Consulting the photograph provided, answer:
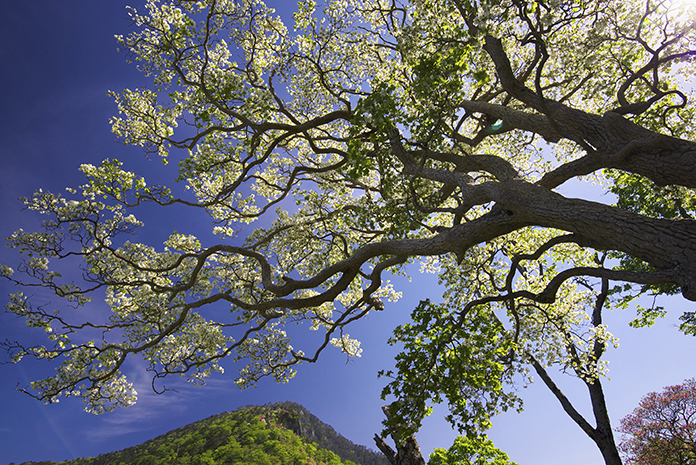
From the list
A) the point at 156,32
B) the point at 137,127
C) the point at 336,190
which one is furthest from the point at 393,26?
the point at 137,127

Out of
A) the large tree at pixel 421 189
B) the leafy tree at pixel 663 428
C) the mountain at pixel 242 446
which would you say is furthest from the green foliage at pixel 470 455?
the mountain at pixel 242 446

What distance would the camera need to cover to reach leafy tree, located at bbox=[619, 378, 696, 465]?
41.9 feet

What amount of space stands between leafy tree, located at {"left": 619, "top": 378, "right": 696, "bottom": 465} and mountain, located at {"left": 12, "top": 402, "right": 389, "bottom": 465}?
4059cm

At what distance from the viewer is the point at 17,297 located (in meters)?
7.39

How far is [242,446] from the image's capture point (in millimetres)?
49312

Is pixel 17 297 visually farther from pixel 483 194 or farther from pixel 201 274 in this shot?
pixel 483 194

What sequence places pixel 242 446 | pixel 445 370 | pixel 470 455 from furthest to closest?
pixel 242 446 → pixel 470 455 → pixel 445 370

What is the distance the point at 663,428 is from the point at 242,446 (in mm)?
56048

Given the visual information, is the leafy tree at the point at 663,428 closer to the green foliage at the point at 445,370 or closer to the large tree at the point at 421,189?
the large tree at the point at 421,189

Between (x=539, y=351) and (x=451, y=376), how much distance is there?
5.70 metres

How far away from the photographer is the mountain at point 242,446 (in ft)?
155

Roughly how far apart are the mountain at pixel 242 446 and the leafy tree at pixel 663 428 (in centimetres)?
4059

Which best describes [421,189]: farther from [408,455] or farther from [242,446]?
[242,446]

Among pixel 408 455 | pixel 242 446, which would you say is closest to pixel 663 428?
pixel 408 455
